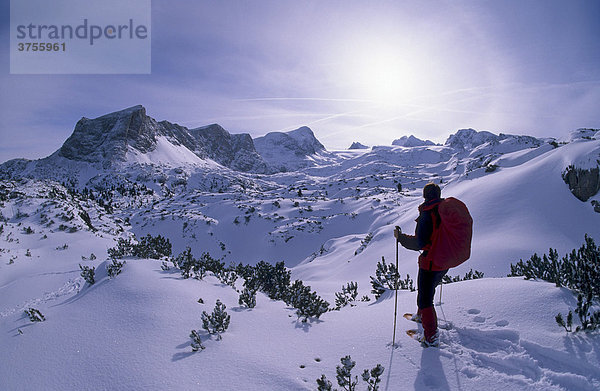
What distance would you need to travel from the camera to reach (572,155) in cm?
1170

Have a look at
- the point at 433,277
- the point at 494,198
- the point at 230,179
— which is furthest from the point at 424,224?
the point at 230,179

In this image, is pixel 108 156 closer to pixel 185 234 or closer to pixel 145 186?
pixel 145 186

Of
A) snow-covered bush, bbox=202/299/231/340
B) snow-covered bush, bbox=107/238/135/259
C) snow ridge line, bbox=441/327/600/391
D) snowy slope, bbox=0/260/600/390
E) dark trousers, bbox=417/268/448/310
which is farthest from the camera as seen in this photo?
snow-covered bush, bbox=107/238/135/259

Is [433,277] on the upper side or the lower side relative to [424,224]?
lower

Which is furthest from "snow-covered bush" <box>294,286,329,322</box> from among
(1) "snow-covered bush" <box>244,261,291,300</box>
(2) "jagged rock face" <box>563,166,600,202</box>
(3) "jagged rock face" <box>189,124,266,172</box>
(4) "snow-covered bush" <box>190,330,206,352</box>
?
(3) "jagged rock face" <box>189,124,266,172</box>

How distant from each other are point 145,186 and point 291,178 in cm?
5430

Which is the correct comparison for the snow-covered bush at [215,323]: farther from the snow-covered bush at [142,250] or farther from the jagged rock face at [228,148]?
the jagged rock face at [228,148]

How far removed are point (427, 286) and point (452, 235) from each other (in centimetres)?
88

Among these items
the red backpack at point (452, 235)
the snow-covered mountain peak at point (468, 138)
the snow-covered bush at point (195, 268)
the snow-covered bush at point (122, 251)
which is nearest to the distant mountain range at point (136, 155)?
the snow-covered mountain peak at point (468, 138)

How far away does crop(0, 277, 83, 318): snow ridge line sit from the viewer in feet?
20.5

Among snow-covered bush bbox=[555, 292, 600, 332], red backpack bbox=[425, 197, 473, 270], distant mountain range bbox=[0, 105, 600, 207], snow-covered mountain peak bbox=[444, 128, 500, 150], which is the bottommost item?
snow-covered bush bbox=[555, 292, 600, 332]

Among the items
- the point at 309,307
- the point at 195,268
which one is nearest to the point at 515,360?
the point at 309,307

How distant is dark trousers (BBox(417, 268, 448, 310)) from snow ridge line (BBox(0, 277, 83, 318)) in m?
8.14

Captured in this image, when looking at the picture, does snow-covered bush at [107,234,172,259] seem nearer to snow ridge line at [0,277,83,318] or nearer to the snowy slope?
snow ridge line at [0,277,83,318]
